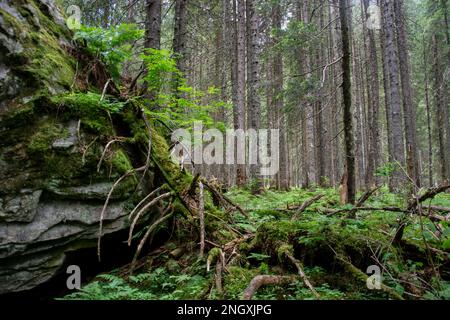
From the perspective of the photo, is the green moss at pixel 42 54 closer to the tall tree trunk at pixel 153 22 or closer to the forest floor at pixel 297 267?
the forest floor at pixel 297 267

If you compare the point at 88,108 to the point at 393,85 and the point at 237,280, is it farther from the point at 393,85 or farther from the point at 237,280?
the point at 393,85

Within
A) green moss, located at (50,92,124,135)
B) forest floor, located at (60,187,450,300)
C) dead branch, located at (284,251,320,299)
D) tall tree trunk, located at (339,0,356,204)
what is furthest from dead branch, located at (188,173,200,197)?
tall tree trunk, located at (339,0,356,204)

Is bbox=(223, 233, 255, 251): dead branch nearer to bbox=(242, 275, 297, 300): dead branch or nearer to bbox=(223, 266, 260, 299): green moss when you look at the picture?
bbox=(223, 266, 260, 299): green moss

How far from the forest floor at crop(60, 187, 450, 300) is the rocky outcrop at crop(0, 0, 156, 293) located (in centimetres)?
69

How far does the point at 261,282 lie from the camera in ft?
10.6

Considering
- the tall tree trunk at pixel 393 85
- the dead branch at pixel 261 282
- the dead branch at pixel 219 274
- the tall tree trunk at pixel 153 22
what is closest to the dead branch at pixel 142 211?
the dead branch at pixel 219 274

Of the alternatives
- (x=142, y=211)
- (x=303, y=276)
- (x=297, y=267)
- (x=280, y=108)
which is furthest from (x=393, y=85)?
(x=142, y=211)

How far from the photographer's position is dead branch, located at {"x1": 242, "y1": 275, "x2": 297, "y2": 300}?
117 inches

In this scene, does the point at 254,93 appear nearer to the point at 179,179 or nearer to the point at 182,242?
the point at 179,179

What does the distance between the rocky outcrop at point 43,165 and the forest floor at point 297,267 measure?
27.2 inches

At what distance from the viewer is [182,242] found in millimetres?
4688
